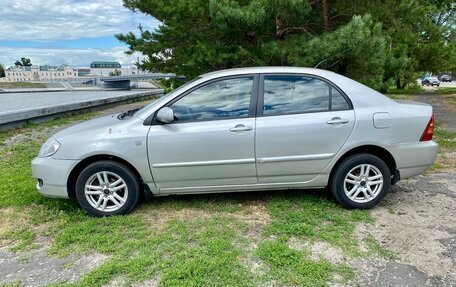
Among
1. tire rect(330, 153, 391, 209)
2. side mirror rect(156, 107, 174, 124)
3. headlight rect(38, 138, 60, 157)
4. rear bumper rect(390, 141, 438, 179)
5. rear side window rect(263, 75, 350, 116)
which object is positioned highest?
rear side window rect(263, 75, 350, 116)

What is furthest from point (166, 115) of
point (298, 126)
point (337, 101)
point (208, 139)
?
point (337, 101)

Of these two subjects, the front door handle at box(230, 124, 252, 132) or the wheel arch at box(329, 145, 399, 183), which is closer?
the front door handle at box(230, 124, 252, 132)

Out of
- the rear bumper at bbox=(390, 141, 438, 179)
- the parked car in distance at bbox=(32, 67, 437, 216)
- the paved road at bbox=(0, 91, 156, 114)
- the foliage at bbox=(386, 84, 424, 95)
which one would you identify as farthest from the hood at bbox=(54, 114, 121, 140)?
the foliage at bbox=(386, 84, 424, 95)

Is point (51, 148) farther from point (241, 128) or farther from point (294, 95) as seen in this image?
point (294, 95)

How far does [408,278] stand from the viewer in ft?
8.07

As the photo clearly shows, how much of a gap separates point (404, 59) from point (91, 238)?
738 centimetres

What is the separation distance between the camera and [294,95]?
3.57 meters

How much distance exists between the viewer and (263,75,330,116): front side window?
351 cm

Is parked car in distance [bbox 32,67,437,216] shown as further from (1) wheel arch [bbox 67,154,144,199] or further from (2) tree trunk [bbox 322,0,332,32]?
(2) tree trunk [bbox 322,0,332,32]

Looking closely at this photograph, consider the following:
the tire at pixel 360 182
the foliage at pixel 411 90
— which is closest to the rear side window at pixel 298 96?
the tire at pixel 360 182

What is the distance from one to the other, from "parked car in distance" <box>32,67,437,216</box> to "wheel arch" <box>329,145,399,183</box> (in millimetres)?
12

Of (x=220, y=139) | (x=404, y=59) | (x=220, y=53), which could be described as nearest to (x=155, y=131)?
(x=220, y=139)

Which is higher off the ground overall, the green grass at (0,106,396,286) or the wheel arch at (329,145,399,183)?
the wheel arch at (329,145,399,183)

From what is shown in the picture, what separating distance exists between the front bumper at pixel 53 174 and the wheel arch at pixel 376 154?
280 centimetres
